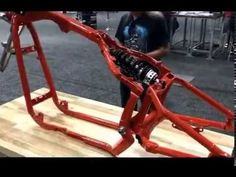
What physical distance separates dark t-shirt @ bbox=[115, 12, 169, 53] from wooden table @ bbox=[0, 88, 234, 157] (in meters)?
0.35

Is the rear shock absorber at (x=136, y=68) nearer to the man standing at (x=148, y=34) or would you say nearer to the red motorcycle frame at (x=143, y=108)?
the red motorcycle frame at (x=143, y=108)

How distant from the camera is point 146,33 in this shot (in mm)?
1480

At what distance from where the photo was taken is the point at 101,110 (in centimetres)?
159

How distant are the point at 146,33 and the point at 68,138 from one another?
2.04 feet

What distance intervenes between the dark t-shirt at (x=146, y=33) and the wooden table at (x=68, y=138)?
14.0 inches

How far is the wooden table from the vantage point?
4.00 ft

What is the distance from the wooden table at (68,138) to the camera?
1.22 meters
